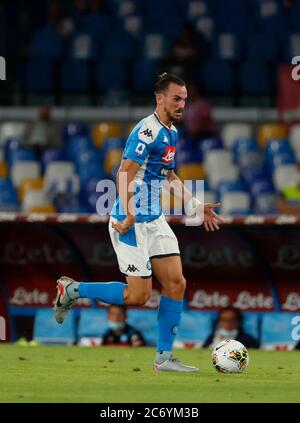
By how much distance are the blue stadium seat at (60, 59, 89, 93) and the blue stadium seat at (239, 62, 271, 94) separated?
2.20 metres

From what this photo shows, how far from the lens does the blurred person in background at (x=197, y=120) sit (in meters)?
18.3

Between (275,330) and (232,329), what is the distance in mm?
558

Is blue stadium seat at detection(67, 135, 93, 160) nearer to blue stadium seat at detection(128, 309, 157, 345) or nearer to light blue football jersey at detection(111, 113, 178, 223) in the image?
blue stadium seat at detection(128, 309, 157, 345)

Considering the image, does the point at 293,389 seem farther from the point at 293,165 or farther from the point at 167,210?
the point at 293,165

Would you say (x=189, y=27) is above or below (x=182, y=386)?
above

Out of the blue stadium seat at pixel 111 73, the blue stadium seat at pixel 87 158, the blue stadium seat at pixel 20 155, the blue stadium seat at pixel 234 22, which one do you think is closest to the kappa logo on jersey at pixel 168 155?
the blue stadium seat at pixel 87 158

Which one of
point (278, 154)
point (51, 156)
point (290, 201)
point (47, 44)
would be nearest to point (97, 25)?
point (47, 44)

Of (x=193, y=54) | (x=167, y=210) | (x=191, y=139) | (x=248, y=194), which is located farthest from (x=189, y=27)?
(x=167, y=210)

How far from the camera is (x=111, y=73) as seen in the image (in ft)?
65.5

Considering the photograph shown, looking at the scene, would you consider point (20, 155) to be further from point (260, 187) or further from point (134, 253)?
point (134, 253)

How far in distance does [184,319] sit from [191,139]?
428 cm

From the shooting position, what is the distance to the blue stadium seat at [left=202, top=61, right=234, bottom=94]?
64.3 ft

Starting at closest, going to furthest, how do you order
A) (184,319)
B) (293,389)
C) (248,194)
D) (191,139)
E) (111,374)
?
(293,389), (111,374), (184,319), (248,194), (191,139)

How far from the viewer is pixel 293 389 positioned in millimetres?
9477
